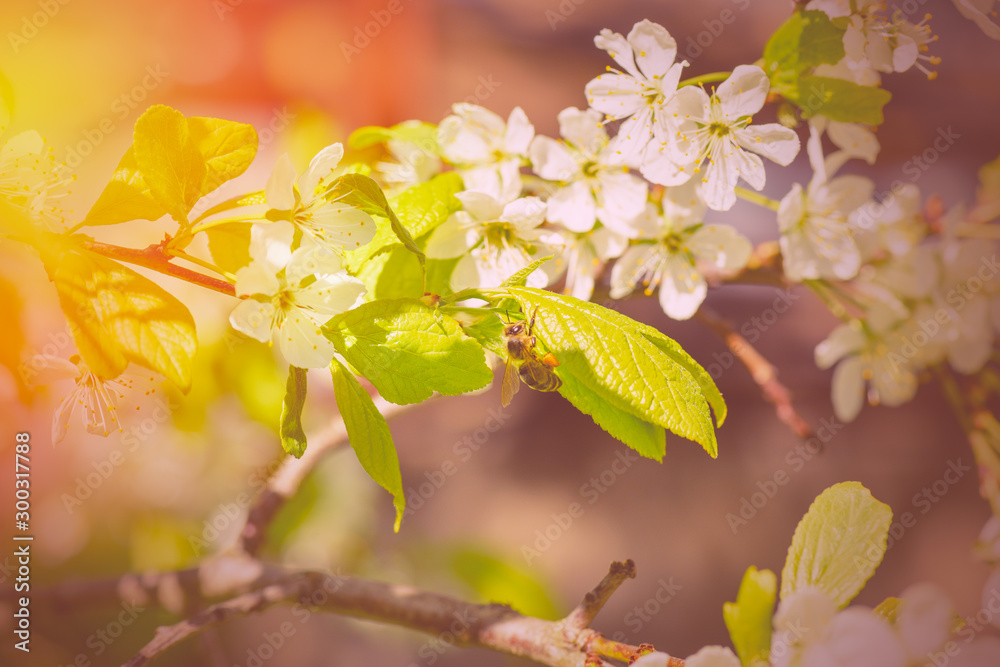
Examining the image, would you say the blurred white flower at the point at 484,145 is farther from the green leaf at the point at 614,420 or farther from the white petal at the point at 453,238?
the green leaf at the point at 614,420

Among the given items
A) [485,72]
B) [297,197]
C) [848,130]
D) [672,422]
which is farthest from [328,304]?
[485,72]

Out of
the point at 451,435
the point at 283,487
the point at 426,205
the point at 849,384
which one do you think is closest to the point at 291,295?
the point at 426,205

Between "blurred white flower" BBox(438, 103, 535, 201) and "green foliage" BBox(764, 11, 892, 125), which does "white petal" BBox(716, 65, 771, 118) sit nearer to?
"green foliage" BBox(764, 11, 892, 125)

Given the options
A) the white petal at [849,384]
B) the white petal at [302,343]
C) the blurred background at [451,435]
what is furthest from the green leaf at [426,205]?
the white petal at [849,384]

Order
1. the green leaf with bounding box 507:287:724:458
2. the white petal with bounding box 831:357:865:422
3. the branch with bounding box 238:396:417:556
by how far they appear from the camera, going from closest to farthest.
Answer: the green leaf with bounding box 507:287:724:458 → the branch with bounding box 238:396:417:556 → the white petal with bounding box 831:357:865:422

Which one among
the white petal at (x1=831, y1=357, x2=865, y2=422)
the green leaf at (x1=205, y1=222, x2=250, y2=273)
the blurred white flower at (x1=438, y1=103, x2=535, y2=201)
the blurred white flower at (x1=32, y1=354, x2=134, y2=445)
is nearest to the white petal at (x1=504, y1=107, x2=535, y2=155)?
the blurred white flower at (x1=438, y1=103, x2=535, y2=201)

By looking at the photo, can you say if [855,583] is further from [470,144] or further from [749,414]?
[749,414]

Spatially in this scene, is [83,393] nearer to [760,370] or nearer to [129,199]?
[129,199]
